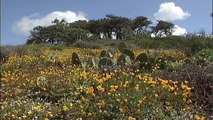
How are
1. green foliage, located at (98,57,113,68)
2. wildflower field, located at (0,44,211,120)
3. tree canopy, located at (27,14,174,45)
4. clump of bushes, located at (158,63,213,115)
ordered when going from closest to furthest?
wildflower field, located at (0,44,211,120)
clump of bushes, located at (158,63,213,115)
green foliage, located at (98,57,113,68)
tree canopy, located at (27,14,174,45)

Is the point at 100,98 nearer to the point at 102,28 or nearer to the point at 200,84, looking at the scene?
the point at 200,84

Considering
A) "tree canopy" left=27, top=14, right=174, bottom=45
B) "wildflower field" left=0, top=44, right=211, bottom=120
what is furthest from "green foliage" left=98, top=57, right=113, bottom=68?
"tree canopy" left=27, top=14, right=174, bottom=45

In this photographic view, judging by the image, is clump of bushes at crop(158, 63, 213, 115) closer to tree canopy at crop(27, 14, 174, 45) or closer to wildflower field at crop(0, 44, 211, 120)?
wildflower field at crop(0, 44, 211, 120)

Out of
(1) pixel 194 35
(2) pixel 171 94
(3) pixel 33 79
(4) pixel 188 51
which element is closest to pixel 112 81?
(2) pixel 171 94

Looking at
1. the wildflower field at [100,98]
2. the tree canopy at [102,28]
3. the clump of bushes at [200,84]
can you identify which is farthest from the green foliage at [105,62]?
the tree canopy at [102,28]

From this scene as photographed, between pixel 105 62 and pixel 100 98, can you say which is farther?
pixel 105 62

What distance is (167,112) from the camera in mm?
6582

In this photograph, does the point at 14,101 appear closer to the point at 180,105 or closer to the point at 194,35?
the point at 180,105

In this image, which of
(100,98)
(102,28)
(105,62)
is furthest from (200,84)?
(102,28)

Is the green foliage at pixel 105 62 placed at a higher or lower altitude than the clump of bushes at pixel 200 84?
higher

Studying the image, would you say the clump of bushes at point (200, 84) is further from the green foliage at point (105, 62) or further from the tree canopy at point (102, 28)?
the tree canopy at point (102, 28)

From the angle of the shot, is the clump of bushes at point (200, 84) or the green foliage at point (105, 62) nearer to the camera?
the clump of bushes at point (200, 84)

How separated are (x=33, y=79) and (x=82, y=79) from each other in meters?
1.70

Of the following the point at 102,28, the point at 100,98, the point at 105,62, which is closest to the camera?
the point at 100,98
